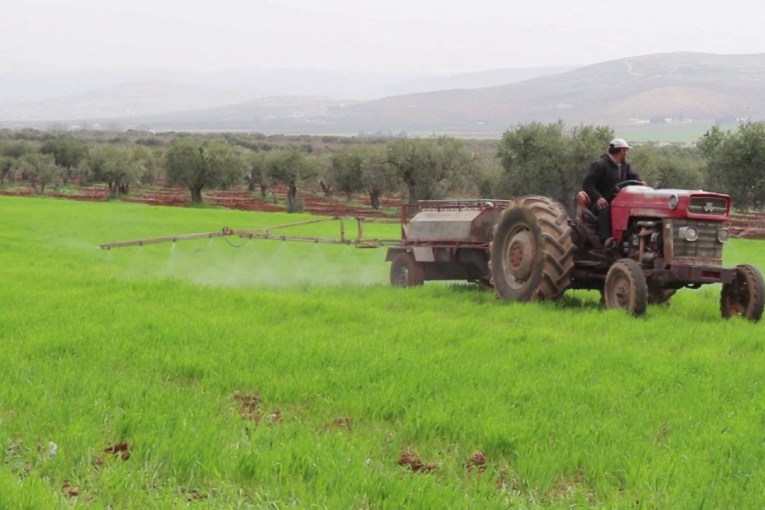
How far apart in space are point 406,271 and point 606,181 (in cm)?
495

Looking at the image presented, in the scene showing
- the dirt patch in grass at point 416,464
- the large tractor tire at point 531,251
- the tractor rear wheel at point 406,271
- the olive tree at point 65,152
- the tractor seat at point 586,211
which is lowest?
the tractor rear wheel at point 406,271

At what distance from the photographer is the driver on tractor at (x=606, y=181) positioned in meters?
12.9

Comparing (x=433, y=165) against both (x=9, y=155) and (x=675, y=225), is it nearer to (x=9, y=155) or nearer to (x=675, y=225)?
(x=9, y=155)

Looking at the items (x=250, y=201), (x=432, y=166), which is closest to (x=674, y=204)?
(x=432, y=166)

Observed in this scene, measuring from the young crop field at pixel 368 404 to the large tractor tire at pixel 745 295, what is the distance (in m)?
0.53

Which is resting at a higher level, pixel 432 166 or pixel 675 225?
pixel 675 225

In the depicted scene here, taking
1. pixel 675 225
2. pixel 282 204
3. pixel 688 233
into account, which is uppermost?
pixel 675 225

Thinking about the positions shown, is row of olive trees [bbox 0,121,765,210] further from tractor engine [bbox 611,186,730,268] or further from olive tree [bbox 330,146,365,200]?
tractor engine [bbox 611,186,730,268]

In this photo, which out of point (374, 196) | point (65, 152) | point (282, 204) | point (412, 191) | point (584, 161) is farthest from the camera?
point (65, 152)

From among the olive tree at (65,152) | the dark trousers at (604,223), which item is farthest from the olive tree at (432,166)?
the dark trousers at (604,223)

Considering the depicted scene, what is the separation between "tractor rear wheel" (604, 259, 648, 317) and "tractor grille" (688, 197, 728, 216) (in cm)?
120

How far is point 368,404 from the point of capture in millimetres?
6773

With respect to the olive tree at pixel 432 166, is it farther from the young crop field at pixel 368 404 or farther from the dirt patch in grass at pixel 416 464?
the dirt patch in grass at pixel 416 464

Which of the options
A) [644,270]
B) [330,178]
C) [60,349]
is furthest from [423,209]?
[330,178]
